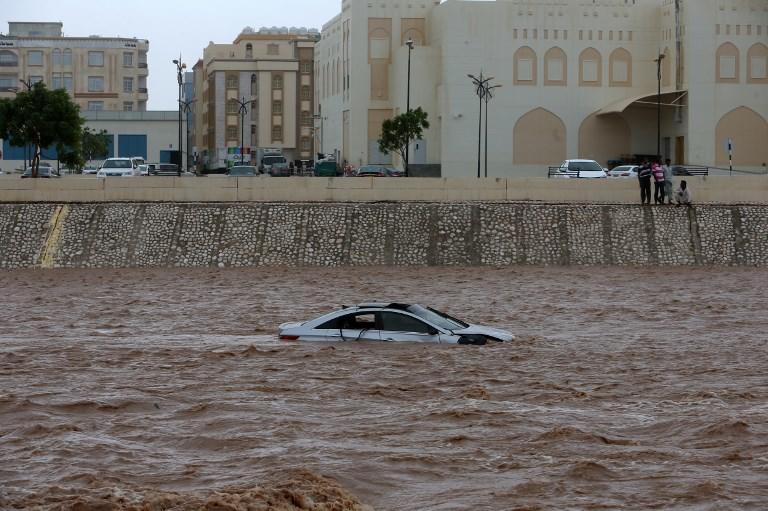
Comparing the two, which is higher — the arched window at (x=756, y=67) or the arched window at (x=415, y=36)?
the arched window at (x=415, y=36)

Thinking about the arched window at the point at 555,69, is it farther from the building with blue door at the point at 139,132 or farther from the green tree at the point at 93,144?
the building with blue door at the point at 139,132

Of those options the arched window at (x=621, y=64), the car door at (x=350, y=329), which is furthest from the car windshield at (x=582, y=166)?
the car door at (x=350, y=329)

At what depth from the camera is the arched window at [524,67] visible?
62562mm

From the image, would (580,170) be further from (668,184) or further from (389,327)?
(389,327)

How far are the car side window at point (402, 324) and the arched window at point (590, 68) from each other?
44.2 m

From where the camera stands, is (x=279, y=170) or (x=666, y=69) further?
(x=279, y=170)

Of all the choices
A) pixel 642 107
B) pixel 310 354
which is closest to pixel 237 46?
pixel 642 107

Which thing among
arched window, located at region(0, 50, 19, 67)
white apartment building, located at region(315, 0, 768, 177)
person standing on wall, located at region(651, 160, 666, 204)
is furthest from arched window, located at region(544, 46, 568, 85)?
arched window, located at region(0, 50, 19, 67)

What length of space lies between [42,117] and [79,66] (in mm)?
41887

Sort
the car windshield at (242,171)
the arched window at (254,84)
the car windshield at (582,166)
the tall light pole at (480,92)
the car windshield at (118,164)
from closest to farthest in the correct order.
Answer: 1. the car windshield at (582,166)
2. the car windshield at (118,164)
3. the car windshield at (242,171)
4. the tall light pole at (480,92)
5. the arched window at (254,84)

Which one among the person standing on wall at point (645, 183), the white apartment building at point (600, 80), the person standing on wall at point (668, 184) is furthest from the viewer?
the white apartment building at point (600, 80)

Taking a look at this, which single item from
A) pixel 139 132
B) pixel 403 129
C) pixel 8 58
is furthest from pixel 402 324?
pixel 8 58

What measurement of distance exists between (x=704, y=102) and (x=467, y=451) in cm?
4931

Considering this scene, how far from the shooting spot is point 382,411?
53.4ft
